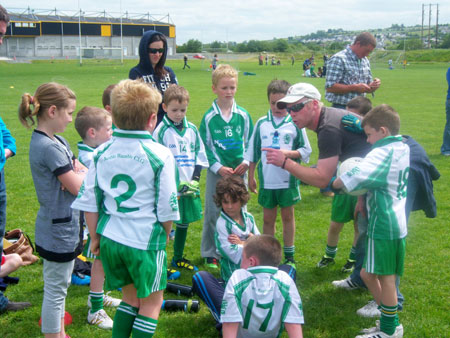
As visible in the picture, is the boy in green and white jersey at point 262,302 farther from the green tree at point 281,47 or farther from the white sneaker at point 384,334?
the green tree at point 281,47

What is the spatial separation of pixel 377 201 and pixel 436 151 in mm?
8659

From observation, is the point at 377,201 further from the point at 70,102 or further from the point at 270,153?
the point at 70,102

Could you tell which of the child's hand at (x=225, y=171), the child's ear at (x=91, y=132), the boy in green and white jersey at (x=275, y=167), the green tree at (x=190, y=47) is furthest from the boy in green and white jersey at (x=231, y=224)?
the green tree at (x=190, y=47)

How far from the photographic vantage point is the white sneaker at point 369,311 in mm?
4204

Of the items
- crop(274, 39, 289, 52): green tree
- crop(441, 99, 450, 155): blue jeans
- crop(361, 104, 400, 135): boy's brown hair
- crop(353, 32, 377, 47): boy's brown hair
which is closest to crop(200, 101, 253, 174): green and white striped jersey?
crop(361, 104, 400, 135): boy's brown hair

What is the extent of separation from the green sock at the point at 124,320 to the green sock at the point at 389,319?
2.00 meters

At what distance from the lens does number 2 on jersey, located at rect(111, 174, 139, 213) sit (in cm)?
290

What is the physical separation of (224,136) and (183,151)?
556 millimetres

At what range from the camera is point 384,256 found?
3.55 meters

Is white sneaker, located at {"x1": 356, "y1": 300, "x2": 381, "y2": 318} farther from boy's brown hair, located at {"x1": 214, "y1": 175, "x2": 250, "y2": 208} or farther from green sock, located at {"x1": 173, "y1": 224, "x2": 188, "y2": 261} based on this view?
green sock, located at {"x1": 173, "y1": 224, "x2": 188, "y2": 261}

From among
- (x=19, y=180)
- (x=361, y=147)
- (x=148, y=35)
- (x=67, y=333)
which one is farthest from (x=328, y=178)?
(x=19, y=180)

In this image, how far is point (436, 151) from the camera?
36.7 feet

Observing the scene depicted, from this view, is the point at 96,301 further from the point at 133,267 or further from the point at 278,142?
the point at 278,142

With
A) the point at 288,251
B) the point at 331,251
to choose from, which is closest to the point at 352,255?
the point at 331,251
